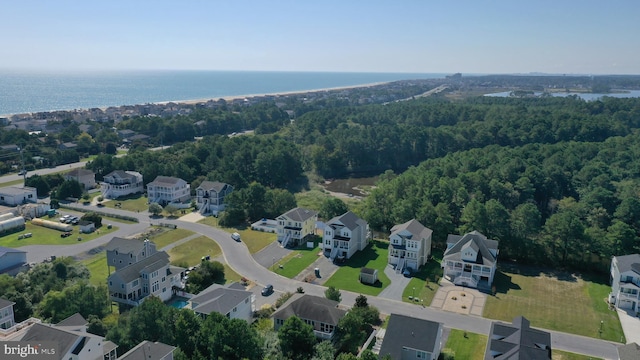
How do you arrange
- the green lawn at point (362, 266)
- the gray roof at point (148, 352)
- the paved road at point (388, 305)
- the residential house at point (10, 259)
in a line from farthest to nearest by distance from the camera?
A: the residential house at point (10, 259) < the green lawn at point (362, 266) < the paved road at point (388, 305) < the gray roof at point (148, 352)

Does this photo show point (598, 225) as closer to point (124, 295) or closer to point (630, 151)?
point (630, 151)

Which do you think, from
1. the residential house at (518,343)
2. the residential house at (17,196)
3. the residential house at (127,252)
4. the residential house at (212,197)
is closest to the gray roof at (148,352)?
the residential house at (127,252)

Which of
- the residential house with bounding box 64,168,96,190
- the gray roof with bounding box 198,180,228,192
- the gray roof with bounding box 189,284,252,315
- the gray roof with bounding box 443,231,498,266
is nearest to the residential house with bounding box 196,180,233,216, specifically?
the gray roof with bounding box 198,180,228,192

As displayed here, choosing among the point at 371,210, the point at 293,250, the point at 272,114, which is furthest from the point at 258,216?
the point at 272,114

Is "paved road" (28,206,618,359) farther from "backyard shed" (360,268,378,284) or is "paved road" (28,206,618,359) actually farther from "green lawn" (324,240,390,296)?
"backyard shed" (360,268,378,284)

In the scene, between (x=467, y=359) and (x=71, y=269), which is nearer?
(x=467, y=359)

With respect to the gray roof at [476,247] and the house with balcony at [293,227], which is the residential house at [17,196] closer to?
the house with balcony at [293,227]
